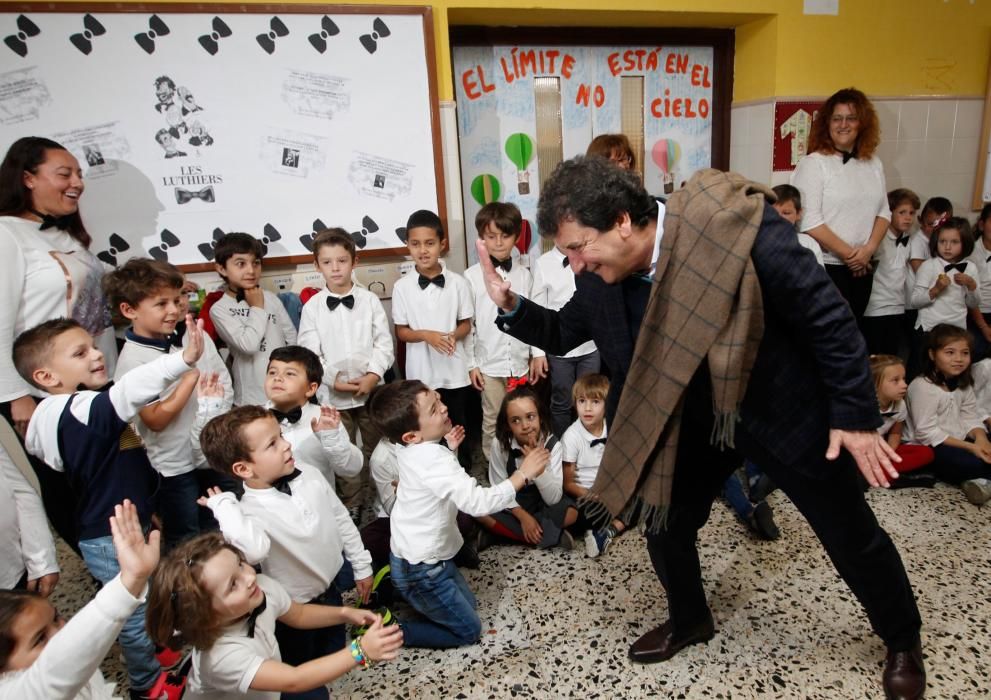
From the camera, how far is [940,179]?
3926 mm

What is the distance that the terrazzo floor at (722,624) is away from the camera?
169 cm

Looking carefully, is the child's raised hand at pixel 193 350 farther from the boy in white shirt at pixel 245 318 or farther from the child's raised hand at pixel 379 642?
the boy in white shirt at pixel 245 318

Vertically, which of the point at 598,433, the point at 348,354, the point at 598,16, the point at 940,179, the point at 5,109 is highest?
Result: the point at 598,16

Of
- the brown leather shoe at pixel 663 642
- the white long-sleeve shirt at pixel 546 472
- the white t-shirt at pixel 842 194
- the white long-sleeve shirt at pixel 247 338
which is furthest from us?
the white t-shirt at pixel 842 194

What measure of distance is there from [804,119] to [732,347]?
2964 mm

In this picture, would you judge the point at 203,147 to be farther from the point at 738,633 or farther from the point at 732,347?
the point at 738,633

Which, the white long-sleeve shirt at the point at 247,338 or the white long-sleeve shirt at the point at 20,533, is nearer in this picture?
the white long-sleeve shirt at the point at 20,533

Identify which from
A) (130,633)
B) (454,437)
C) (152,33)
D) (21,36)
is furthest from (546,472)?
(21,36)

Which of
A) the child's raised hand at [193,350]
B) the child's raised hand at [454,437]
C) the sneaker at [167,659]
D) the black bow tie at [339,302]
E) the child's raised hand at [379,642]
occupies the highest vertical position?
the child's raised hand at [193,350]

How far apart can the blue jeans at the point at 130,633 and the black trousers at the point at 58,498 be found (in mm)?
80

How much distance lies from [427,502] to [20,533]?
1.05 meters

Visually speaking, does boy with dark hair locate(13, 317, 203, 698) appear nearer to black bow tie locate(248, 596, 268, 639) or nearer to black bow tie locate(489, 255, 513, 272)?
black bow tie locate(248, 596, 268, 639)

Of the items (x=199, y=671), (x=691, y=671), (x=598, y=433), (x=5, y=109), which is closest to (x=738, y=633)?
(x=691, y=671)

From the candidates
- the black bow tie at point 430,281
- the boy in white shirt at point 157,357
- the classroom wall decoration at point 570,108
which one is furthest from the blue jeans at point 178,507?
the classroom wall decoration at point 570,108
